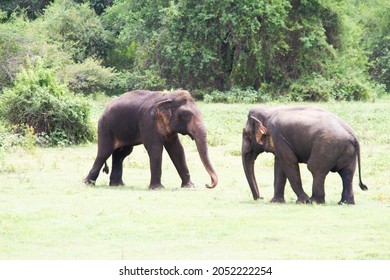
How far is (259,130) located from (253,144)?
332mm

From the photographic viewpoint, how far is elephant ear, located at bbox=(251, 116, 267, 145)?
639 inches

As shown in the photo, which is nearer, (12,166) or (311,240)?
(311,240)

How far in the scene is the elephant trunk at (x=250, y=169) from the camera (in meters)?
16.5

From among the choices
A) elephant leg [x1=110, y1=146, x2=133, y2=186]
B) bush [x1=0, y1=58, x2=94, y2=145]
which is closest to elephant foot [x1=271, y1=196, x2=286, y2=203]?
elephant leg [x1=110, y1=146, x2=133, y2=186]

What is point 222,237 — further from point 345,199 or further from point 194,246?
point 345,199

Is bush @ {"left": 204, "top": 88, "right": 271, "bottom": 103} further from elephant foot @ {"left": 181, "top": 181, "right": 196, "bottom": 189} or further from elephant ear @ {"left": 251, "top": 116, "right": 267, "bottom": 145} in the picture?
elephant ear @ {"left": 251, "top": 116, "right": 267, "bottom": 145}

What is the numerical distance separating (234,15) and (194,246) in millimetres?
26705

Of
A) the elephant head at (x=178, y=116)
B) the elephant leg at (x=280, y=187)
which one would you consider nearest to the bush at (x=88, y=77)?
the elephant head at (x=178, y=116)

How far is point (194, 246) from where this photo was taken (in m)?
12.3

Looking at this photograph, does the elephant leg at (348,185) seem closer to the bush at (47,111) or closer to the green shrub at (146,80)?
the bush at (47,111)

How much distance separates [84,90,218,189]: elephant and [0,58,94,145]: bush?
21.4ft

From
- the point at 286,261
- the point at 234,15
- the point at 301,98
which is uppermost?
the point at 286,261

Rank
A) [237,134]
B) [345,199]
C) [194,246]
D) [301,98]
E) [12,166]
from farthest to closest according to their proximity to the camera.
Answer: [301,98]
[237,134]
[12,166]
[345,199]
[194,246]

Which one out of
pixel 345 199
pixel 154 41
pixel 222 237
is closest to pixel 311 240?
pixel 222 237
